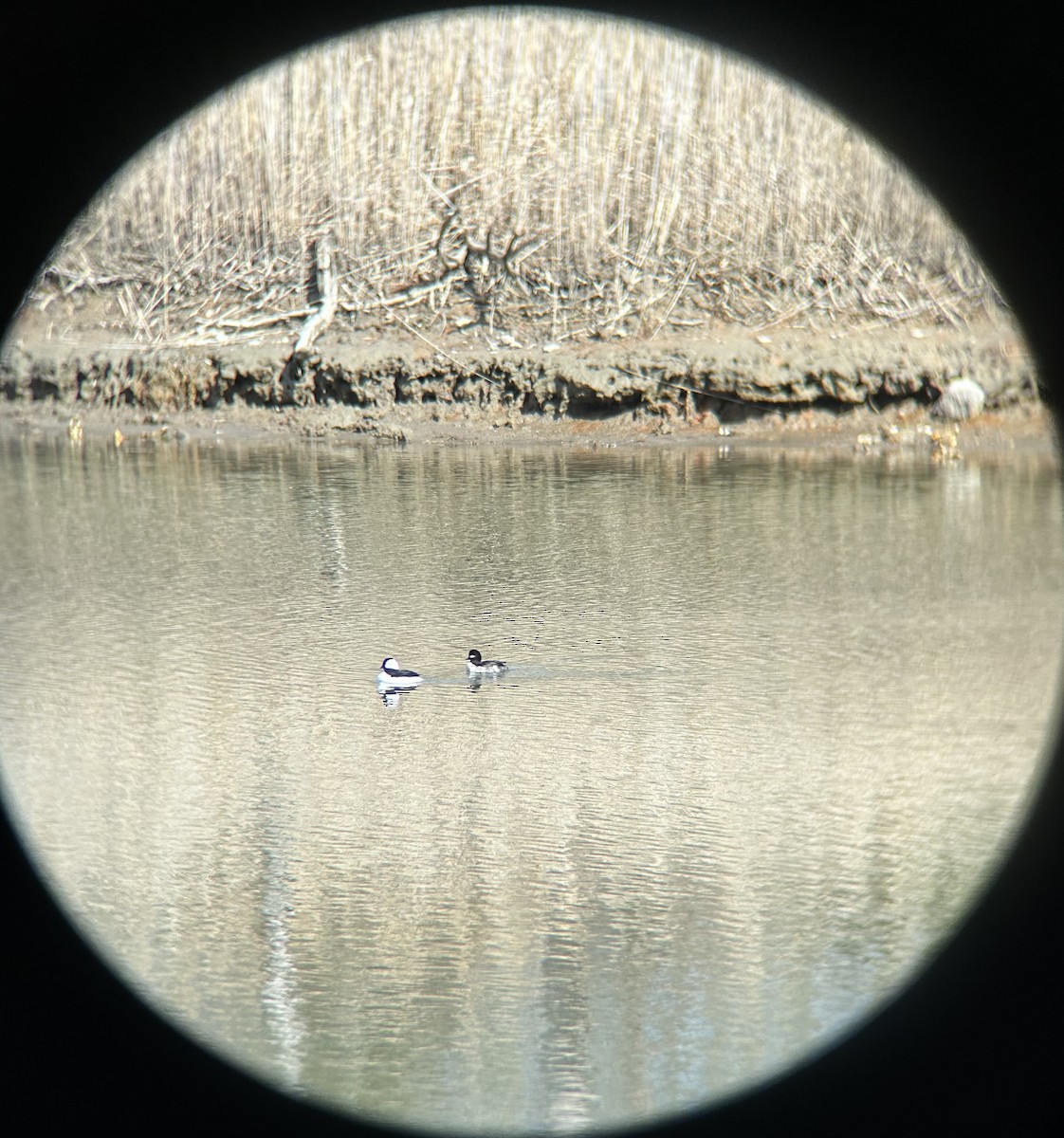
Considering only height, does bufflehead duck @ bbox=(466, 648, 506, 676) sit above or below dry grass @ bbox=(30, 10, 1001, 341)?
below

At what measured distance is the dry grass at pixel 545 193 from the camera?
48.0ft

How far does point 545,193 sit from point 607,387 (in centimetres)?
250

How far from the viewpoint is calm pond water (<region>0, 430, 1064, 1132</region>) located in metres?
4.52

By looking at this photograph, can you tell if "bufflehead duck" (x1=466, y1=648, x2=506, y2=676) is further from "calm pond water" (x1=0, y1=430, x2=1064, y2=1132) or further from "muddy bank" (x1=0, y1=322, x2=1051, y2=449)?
"muddy bank" (x1=0, y1=322, x2=1051, y2=449)

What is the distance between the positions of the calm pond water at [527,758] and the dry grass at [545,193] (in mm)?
3147

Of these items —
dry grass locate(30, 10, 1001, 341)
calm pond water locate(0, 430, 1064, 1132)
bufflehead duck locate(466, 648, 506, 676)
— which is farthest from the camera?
dry grass locate(30, 10, 1001, 341)

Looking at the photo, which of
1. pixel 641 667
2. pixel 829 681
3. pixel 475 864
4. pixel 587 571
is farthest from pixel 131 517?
pixel 475 864

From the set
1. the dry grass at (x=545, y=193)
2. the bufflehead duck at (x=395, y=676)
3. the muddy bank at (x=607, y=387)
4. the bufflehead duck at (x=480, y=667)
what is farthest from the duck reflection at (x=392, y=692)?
the dry grass at (x=545, y=193)

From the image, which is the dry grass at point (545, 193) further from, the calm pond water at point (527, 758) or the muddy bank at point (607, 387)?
the calm pond water at point (527, 758)

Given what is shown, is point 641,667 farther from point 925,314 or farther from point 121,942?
point 925,314

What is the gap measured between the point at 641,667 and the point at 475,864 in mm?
2418

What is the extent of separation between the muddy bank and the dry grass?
0.52 metres

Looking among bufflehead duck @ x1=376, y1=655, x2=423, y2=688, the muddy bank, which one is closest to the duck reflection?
bufflehead duck @ x1=376, y1=655, x2=423, y2=688

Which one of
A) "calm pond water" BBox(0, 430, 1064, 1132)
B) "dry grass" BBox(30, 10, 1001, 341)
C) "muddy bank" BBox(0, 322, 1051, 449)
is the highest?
"dry grass" BBox(30, 10, 1001, 341)
